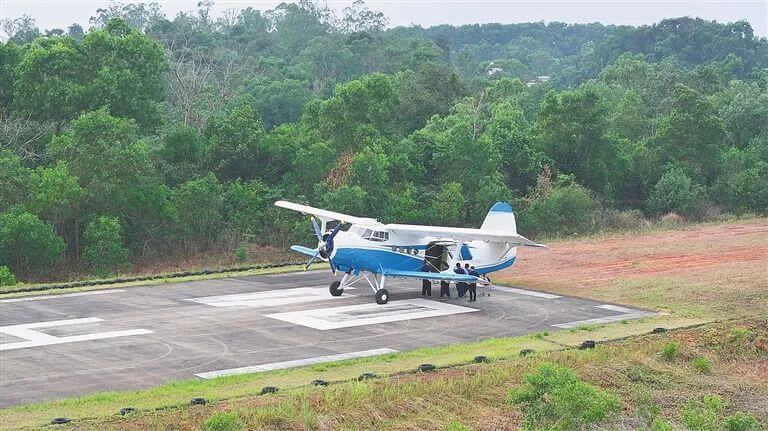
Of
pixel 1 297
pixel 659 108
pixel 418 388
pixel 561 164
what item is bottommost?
pixel 418 388

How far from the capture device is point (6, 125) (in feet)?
136

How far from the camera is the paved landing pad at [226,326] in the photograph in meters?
19.7

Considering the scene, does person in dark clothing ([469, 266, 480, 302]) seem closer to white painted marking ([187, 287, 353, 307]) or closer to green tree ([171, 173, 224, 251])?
white painted marking ([187, 287, 353, 307])

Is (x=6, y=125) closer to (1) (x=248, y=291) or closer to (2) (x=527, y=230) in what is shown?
(1) (x=248, y=291)

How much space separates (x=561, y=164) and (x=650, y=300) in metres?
23.8

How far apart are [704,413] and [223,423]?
7.86 meters

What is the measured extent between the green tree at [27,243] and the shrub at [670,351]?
2226cm

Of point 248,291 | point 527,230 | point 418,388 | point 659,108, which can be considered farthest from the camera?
point 659,108

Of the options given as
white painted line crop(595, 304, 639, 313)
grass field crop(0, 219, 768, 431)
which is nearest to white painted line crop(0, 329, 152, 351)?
grass field crop(0, 219, 768, 431)

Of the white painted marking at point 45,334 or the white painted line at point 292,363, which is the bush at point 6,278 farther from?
the white painted line at point 292,363

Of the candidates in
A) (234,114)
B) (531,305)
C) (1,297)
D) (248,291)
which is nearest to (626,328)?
(531,305)

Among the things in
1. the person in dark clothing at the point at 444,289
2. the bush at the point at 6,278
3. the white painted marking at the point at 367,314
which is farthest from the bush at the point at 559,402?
the bush at the point at 6,278

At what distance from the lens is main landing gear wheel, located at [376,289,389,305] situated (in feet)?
87.4

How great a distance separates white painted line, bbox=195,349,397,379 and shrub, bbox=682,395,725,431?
6.41m
